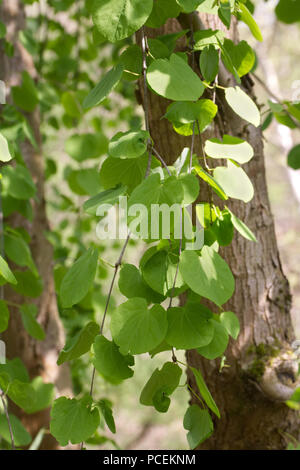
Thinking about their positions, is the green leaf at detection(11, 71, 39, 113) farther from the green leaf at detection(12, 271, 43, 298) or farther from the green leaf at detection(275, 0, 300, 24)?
the green leaf at detection(275, 0, 300, 24)

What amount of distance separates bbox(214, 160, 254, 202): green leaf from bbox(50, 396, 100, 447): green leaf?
10.6 inches

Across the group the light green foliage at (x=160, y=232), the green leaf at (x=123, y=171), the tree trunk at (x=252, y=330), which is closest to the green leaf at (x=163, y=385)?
the light green foliage at (x=160, y=232)

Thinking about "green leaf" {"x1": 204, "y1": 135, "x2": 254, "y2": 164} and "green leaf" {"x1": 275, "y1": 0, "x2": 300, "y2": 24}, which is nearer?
"green leaf" {"x1": 204, "y1": 135, "x2": 254, "y2": 164}

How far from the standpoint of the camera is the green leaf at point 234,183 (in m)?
0.53

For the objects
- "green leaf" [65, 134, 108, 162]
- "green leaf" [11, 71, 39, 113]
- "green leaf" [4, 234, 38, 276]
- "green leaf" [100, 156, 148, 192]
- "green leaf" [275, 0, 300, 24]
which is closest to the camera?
"green leaf" [100, 156, 148, 192]

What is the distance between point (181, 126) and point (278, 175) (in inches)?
265

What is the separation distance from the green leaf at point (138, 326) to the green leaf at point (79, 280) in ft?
0.16

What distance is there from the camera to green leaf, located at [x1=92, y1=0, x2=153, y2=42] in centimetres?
48

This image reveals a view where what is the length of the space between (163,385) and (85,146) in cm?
67

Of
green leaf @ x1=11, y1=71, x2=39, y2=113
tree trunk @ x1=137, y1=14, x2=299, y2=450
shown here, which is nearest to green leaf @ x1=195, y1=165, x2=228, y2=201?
tree trunk @ x1=137, y1=14, x2=299, y2=450

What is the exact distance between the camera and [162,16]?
1.97 ft

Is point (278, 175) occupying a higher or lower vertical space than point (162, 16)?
higher

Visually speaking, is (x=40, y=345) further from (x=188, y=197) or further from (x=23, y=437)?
(x=188, y=197)
